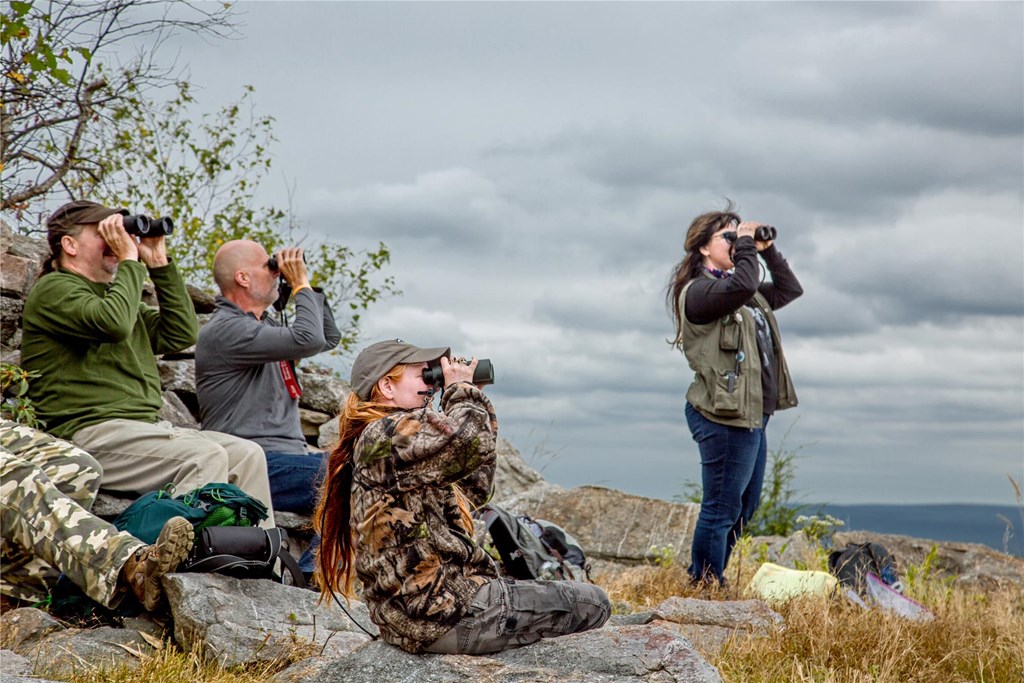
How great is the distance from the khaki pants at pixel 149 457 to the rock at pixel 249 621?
52cm

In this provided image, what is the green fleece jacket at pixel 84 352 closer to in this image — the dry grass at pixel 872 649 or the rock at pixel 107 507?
the rock at pixel 107 507

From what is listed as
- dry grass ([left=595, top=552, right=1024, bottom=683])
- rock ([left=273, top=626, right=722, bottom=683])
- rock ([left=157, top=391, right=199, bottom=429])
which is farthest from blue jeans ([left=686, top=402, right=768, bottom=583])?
rock ([left=157, top=391, right=199, bottom=429])

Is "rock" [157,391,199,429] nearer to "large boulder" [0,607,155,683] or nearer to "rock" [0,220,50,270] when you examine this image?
"rock" [0,220,50,270]

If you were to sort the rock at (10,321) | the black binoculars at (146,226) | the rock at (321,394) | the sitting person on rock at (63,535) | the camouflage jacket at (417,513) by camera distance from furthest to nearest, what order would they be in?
the rock at (321,394) < the rock at (10,321) < the black binoculars at (146,226) < the sitting person on rock at (63,535) < the camouflage jacket at (417,513)

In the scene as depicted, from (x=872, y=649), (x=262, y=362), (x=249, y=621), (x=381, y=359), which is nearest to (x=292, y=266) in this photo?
(x=262, y=362)

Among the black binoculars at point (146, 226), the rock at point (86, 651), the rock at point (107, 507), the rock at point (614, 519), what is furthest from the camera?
the rock at point (614, 519)

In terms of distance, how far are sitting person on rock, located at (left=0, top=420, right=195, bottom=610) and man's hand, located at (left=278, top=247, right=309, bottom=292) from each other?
1577 mm

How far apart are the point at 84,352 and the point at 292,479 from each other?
120 centimetres

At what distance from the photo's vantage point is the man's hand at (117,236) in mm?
5273

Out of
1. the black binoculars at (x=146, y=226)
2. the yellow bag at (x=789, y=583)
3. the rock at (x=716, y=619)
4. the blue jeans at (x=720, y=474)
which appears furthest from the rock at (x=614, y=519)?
the black binoculars at (x=146, y=226)

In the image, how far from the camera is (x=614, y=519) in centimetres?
813

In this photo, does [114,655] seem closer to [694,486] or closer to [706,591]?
[706,591]

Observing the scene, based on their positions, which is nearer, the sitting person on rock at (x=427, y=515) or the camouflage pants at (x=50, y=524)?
the sitting person on rock at (x=427, y=515)

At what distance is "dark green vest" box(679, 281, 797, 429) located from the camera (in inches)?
229
